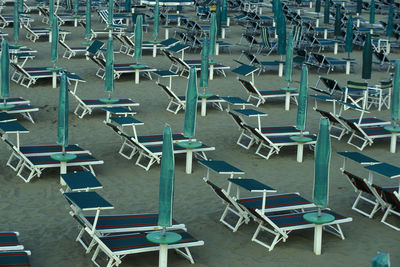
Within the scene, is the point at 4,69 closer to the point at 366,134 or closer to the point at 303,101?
the point at 303,101

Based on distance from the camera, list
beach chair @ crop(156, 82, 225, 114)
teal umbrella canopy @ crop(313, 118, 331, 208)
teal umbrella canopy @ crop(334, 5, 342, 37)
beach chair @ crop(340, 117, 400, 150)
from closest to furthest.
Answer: teal umbrella canopy @ crop(313, 118, 331, 208)
beach chair @ crop(340, 117, 400, 150)
beach chair @ crop(156, 82, 225, 114)
teal umbrella canopy @ crop(334, 5, 342, 37)

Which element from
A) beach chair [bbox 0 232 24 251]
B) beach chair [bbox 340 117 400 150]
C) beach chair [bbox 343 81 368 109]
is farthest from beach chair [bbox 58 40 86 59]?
beach chair [bbox 0 232 24 251]

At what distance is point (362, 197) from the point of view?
9914mm

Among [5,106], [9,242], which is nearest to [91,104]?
[5,106]

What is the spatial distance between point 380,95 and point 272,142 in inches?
168

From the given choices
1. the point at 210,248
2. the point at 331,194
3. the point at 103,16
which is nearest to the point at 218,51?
the point at 103,16

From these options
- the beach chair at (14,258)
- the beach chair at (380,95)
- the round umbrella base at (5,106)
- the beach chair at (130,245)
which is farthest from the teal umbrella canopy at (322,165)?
the beach chair at (380,95)

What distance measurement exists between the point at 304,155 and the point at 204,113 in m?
2.83

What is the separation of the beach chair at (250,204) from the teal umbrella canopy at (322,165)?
78 cm

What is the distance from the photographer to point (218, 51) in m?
21.2

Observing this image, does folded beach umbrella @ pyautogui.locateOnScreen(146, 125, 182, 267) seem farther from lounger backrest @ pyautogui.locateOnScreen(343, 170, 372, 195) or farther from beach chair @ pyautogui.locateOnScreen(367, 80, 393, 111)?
beach chair @ pyautogui.locateOnScreen(367, 80, 393, 111)

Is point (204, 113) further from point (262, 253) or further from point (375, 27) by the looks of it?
point (375, 27)

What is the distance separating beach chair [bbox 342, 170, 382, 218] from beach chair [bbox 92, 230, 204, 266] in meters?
2.37

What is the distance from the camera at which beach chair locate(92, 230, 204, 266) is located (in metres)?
7.70
